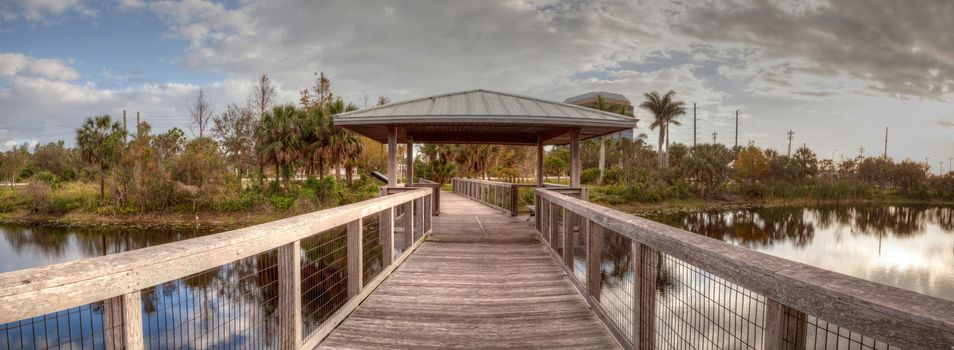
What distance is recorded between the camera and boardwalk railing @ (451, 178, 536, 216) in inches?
432

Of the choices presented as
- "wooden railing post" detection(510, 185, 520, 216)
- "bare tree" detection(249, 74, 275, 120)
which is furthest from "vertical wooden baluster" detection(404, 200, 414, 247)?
"bare tree" detection(249, 74, 275, 120)

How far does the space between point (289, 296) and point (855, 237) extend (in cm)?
2840

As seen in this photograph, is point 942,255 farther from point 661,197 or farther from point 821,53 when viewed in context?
point 821,53

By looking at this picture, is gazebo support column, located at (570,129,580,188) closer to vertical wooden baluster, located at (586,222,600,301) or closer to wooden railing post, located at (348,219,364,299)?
vertical wooden baluster, located at (586,222,600,301)

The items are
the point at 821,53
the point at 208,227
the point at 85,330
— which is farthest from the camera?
the point at 821,53

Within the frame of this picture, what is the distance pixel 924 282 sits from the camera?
44.4ft

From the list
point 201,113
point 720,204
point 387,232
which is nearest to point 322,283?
point 387,232

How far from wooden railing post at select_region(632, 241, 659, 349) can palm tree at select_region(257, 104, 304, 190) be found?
79.4ft

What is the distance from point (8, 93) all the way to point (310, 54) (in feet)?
72.2

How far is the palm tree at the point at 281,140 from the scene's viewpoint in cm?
2325

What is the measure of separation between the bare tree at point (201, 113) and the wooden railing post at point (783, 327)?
39855 mm

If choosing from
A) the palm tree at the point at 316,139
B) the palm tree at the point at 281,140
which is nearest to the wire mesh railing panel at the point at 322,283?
the palm tree at the point at 316,139

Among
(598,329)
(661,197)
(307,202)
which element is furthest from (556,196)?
(661,197)

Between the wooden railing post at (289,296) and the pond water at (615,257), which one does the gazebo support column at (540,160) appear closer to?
the pond water at (615,257)
